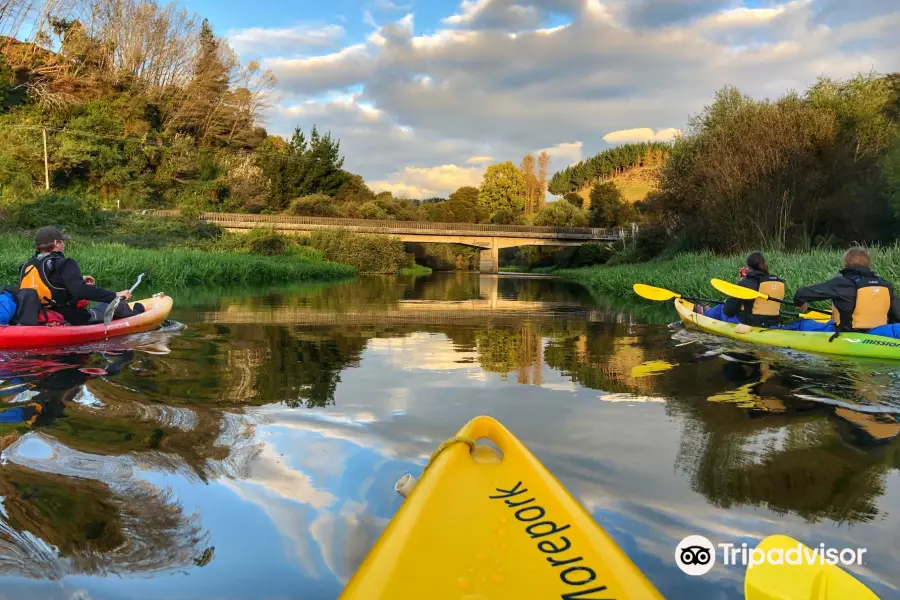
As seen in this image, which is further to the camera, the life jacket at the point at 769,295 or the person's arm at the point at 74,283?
the life jacket at the point at 769,295

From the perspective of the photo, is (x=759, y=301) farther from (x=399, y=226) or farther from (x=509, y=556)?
(x=399, y=226)

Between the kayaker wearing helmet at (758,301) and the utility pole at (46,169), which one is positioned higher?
the utility pole at (46,169)

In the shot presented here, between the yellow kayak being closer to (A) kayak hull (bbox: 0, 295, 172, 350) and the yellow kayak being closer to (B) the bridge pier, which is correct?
(A) kayak hull (bbox: 0, 295, 172, 350)

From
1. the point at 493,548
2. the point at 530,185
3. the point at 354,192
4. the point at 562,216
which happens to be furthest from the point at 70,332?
the point at 530,185

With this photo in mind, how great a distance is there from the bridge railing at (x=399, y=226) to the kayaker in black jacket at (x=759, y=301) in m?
27.7

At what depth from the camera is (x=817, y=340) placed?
260 inches

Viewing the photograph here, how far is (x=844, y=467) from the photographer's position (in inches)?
125

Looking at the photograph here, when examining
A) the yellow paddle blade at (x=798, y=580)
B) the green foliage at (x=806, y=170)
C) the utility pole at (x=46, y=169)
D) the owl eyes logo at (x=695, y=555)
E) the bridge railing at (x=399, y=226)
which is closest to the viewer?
the yellow paddle blade at (x=798, y=580)

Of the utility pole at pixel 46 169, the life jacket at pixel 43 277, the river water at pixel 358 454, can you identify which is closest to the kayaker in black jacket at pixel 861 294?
the river water at pixel 358 454

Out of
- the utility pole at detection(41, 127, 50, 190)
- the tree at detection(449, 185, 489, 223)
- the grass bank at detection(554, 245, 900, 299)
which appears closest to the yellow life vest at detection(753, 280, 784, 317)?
the grass bank at detection(554, 245, 900, 299)

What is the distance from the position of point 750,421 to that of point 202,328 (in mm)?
7500

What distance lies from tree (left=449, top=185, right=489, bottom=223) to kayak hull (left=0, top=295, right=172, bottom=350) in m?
61.9

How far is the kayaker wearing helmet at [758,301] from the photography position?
304 inches

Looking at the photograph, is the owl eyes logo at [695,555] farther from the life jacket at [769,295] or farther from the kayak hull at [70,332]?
the kayak hull at [70,332]
